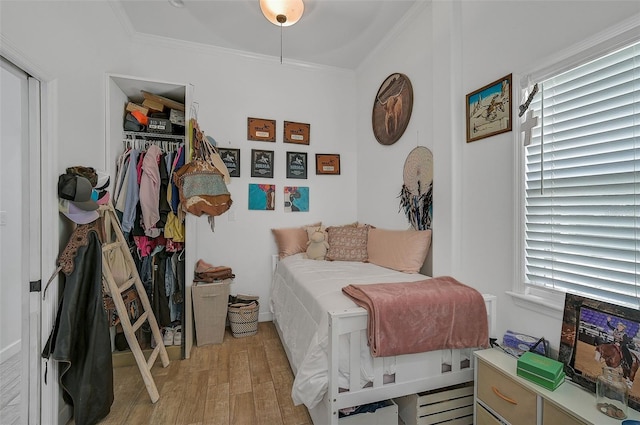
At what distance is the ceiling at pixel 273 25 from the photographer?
2.40 meters

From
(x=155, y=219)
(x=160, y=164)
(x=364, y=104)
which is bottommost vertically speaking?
(x=155, y=219)

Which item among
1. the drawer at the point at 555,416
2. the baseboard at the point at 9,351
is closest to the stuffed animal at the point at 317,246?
the drawer at the point at 555,416

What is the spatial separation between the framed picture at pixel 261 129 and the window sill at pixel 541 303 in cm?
266

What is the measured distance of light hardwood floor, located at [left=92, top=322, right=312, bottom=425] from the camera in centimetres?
170

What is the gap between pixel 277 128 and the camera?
3.26 m

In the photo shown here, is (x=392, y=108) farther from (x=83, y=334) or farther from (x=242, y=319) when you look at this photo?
(x=83, y=334)

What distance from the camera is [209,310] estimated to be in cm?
259

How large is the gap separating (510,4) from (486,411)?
2.23 m

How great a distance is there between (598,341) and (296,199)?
266cm

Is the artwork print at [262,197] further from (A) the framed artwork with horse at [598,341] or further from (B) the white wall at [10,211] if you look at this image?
(A) the framed artwork with horse at [598,341]

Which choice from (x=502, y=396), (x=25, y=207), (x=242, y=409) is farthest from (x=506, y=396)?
(x=25, y=207)

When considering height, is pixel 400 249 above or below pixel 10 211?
below

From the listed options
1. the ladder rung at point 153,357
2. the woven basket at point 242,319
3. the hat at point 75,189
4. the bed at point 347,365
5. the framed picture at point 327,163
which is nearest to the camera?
the bed at point 347,365

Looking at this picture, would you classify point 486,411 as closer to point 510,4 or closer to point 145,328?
point 510,4
